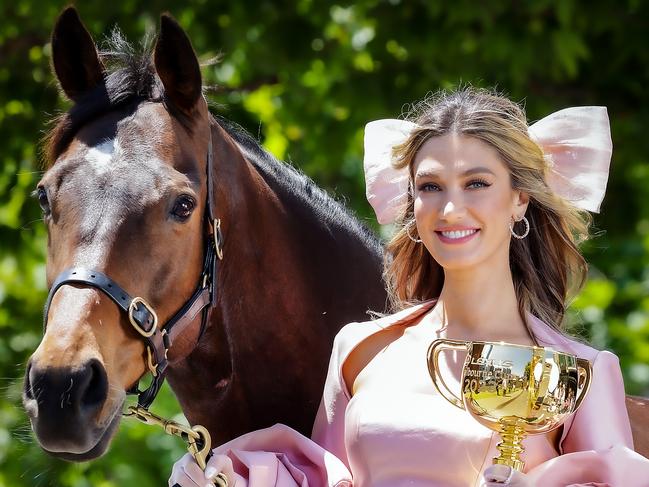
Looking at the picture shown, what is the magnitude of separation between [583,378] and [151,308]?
107 cm

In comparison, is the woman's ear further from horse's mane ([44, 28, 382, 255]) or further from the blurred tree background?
the blurred tree background

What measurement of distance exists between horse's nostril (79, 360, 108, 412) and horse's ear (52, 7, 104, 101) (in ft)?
3.10

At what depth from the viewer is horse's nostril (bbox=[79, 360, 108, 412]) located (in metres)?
2.62

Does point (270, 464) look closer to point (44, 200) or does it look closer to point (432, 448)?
point (432, 448)

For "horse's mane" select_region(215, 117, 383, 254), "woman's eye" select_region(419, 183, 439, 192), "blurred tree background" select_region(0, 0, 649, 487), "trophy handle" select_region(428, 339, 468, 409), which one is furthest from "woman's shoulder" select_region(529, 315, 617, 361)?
"blurred tree background" select_region(0, 0, 649, 487)

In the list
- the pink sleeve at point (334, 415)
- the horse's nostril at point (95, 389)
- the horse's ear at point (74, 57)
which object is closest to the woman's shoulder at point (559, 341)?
the pink sleeve at point (334, 415)

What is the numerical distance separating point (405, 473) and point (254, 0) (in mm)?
3723

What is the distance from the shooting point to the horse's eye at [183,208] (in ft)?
9.55

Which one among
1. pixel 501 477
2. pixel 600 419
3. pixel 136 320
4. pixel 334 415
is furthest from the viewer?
pixel 334 415

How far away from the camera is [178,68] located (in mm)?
3121

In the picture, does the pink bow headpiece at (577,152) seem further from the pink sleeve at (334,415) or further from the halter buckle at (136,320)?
the halter buckle at (136,320)

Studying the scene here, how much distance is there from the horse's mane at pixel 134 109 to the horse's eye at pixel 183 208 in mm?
270

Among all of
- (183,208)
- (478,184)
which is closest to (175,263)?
(183,208)

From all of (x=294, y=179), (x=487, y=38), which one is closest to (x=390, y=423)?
(x=294, y=179)
